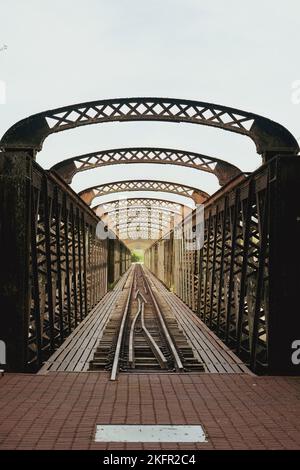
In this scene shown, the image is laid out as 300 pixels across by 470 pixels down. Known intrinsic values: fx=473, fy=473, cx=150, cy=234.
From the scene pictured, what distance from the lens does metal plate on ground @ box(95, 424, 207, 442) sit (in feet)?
15.7

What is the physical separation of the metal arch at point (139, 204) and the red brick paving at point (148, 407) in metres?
25.7

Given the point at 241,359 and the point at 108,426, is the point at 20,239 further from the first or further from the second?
the point at 241,359

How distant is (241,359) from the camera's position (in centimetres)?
920

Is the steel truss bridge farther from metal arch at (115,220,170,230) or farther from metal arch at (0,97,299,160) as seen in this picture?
metal arch at (115,220,170,230)

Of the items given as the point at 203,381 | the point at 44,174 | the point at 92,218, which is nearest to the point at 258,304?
the point at 203,381

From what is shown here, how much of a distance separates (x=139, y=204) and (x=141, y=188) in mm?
9728

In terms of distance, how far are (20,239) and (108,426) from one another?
3.58 m

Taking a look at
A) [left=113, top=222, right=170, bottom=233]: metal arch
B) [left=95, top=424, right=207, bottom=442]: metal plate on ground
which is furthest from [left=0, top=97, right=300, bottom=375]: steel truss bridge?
[left=113, top=222, right=170, bottom=233]: metal arch

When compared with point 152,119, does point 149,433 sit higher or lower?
lower

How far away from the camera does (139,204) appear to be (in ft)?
118

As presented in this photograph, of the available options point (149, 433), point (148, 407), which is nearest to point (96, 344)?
point (148, 407)

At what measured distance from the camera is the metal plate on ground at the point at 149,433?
479 cm

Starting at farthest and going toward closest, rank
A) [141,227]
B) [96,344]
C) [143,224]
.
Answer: [141,227]
[143,224]
[96,344]

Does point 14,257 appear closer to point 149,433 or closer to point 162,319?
point 149,433
